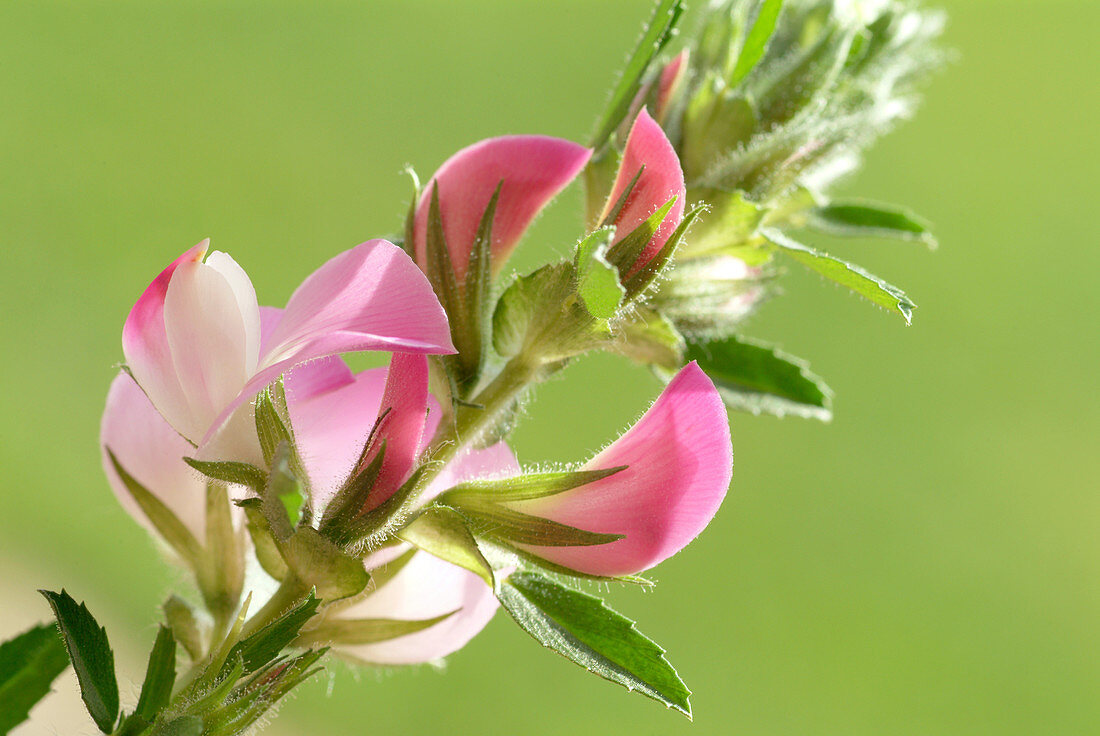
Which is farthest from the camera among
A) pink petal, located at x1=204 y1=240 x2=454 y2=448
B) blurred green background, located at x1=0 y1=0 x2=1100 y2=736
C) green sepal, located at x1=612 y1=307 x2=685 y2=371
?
Answer: blurred green background, located at x1=0 y1=0 x2=1100 y2=736

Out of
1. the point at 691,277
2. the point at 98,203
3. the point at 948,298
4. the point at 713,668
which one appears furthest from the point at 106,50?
the point at 691,277

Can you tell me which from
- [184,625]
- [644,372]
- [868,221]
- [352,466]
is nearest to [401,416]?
[352,466]

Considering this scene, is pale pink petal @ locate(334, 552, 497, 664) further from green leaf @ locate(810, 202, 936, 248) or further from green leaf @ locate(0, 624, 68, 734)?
green leaf @ locate(810, 202, 936, 248)

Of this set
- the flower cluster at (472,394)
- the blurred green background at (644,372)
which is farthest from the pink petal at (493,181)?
the blurred green background at (644,372)

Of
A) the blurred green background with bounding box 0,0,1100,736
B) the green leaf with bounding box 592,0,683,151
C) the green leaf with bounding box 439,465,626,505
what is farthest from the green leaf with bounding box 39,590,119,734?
the blurred green background with bounding box 0,0,1100,736

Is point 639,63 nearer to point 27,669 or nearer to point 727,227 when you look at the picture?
→ point 727,227

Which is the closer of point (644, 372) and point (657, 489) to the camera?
point (657, 489)
